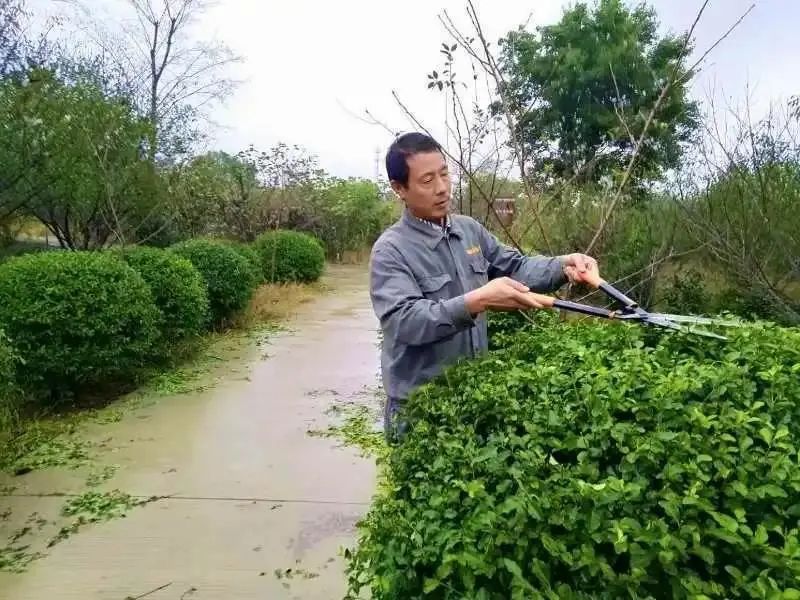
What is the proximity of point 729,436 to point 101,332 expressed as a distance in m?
4.89

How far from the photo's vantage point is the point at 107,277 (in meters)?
5.53

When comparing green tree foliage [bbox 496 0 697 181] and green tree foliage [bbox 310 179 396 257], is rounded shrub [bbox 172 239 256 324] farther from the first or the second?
green tree foliage [bbox 310 179 396 257]

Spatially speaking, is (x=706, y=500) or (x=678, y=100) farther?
(x=678, y=100)

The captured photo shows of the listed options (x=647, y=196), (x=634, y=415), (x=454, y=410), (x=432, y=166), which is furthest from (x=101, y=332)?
(x=647, y=196)

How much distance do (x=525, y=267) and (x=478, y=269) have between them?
0.20m

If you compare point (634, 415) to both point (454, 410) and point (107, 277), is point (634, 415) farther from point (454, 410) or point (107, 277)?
point (107, 277)

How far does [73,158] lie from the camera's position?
288 inches

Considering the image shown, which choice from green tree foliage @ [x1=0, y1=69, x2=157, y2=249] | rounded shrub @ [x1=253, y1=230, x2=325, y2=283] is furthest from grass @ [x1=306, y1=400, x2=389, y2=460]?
rounded shrub @ [x1=253, y1=230, x2=325, y2=283]

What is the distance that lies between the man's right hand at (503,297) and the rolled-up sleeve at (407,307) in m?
0.03

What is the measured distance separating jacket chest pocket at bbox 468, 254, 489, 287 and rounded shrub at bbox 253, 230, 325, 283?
36.6 feet

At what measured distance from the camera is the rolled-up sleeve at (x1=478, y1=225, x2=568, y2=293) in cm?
216

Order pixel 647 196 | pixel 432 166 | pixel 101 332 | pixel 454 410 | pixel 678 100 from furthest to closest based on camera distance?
pixel 678 100
pixel 647 196
pixel 101 332
pixel 432 166
pixel 454 410

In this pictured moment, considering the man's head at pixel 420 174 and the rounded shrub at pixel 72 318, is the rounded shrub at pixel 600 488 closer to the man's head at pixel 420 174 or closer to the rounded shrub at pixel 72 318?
the man's head at pixel 420 174

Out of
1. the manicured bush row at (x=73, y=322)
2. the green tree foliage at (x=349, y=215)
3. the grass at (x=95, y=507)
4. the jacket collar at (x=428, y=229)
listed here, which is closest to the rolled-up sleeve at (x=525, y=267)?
the jacket collar at (x=428, y=229)
